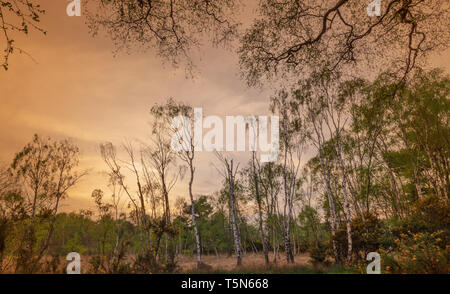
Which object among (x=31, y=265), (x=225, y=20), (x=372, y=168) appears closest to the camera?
(x=31, y=265)

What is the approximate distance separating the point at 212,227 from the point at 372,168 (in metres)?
27.7

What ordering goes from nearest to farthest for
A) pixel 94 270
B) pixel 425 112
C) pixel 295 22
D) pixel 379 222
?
pixel 295 22
pixel 94 270
pixel 379 222
pixel 425 112

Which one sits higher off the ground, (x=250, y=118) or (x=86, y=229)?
(x=250, y=118)

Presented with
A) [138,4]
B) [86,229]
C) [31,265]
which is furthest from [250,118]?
[86,229]

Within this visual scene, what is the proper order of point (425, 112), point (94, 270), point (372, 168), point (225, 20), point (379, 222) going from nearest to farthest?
point (225, 20), point (94, 270), point (379, 222), point (425, 112), point (372, 168)

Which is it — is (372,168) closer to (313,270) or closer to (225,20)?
(313,270)

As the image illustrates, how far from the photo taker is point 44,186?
21.3m

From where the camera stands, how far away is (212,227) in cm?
3866

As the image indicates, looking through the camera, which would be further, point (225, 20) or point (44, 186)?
point (44, 186)
